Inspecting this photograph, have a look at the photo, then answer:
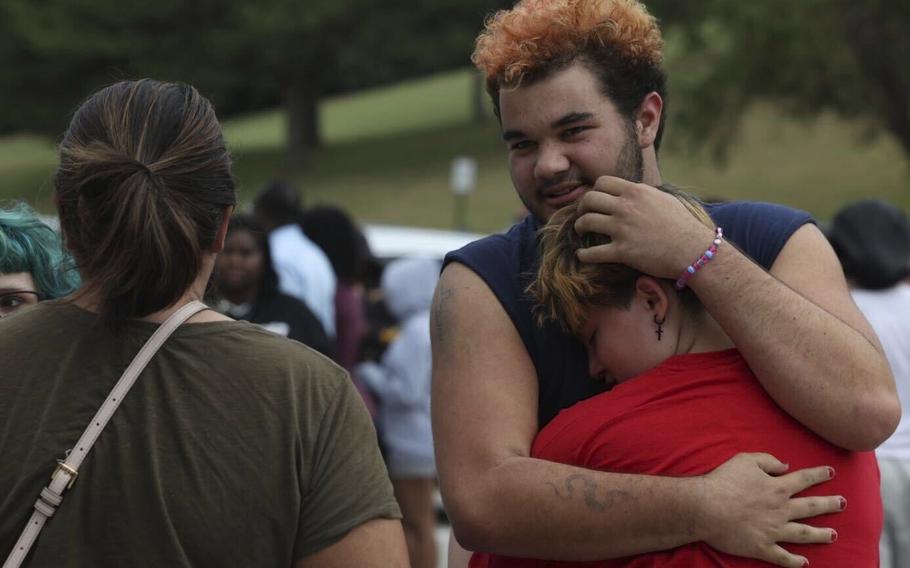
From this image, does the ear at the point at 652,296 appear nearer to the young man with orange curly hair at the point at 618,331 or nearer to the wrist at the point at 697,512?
the young man with orange curly hair at the point at 618,331

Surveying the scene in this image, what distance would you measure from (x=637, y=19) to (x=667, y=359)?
763 mm

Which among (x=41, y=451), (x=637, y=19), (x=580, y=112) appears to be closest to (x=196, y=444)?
(x=41, y=451)

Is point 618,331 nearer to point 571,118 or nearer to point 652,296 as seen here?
point 652,296

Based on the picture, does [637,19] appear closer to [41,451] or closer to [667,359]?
[667,359]

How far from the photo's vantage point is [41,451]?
213 cm

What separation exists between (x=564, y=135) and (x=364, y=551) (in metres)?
0.96

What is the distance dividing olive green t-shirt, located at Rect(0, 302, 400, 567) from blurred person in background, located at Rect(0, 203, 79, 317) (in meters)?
0.85

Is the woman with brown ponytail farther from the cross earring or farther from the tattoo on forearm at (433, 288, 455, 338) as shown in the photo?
the cross earring

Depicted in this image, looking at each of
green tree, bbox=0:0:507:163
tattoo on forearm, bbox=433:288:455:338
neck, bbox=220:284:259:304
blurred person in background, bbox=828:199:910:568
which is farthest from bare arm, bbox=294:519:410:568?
green tree, bbox=0:0:507:163

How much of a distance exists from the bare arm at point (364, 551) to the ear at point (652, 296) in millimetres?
601

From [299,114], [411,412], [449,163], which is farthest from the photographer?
[299,114]

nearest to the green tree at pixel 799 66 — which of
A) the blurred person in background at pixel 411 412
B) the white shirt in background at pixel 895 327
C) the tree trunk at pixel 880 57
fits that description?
the tree trunk at pixel 880 57

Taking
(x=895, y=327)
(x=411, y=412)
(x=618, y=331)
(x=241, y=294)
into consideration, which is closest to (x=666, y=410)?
(x=618, y=331)

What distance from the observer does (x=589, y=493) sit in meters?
2.32
